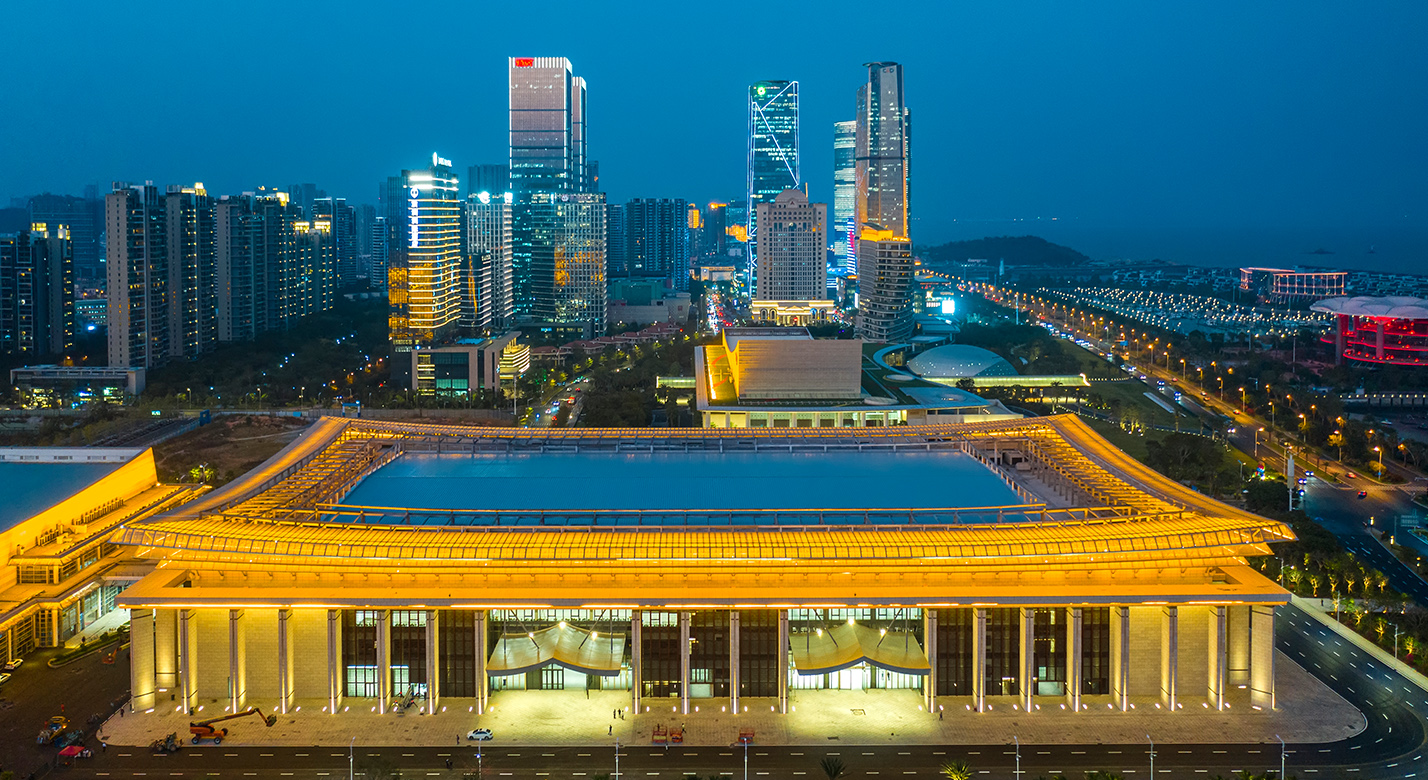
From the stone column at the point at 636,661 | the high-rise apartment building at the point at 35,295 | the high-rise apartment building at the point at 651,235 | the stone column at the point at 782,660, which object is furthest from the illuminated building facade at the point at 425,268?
the high-rise apartment building at the point at 651,235

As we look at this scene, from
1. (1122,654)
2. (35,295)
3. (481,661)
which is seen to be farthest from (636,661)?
(35,295)

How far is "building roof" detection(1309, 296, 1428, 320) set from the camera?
286 feet

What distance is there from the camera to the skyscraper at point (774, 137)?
177875 millimetres

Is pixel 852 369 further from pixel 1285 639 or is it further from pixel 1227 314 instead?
pixel 1227 314

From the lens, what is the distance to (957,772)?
22.5m

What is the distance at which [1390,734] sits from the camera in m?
25.3

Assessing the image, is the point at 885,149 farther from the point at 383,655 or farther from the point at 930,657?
the point at 383,655

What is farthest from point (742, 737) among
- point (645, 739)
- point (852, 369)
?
point (852, 369)

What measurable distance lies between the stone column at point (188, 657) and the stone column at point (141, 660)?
0.70 meters

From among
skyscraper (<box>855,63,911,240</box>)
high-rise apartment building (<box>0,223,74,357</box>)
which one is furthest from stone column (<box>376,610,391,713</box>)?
skyscraper (<box>855,63,911,240</box>)

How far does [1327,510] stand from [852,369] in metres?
22.5

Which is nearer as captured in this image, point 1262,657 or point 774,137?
point 1262,657

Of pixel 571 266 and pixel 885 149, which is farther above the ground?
pixel 885 149

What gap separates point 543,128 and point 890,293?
56.4 meters
